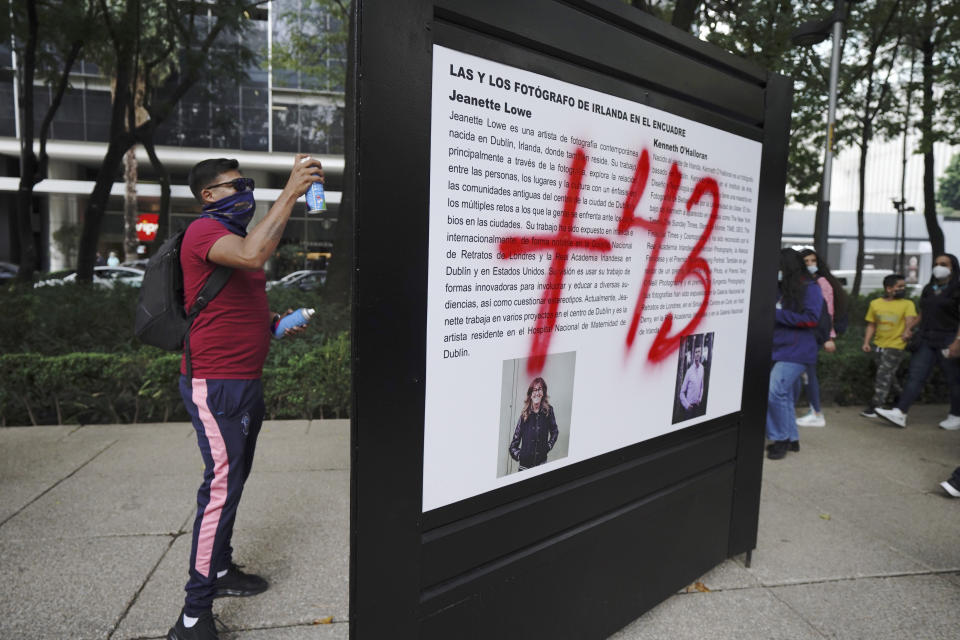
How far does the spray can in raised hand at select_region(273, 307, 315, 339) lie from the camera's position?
2.89 meters

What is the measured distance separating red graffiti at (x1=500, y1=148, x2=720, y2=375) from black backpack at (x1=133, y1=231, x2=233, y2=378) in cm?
130

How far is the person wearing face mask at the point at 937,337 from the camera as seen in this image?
21.7 feet

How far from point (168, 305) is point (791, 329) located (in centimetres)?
478

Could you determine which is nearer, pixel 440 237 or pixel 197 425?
pixel 440 237

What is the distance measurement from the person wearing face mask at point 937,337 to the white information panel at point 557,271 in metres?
4.95

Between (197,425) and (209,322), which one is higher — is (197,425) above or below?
below

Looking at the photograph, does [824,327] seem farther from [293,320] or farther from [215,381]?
[215,381]

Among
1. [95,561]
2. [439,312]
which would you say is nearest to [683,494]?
[439,312]

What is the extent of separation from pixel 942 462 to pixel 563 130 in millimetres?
5527

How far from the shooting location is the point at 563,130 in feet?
7.38

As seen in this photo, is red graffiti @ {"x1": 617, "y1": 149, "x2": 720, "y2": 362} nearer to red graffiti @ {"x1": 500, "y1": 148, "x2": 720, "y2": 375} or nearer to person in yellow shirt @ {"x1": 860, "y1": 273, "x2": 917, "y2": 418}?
red graffiti @ {"x1": 500, "y1": 148, "x2": 720, "y2": 375}

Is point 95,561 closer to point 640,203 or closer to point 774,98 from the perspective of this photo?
point 640,203

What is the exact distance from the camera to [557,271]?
2.30 meters

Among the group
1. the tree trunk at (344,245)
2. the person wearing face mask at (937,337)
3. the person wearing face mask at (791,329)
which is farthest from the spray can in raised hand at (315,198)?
the person wearing face mask at (937,337)
